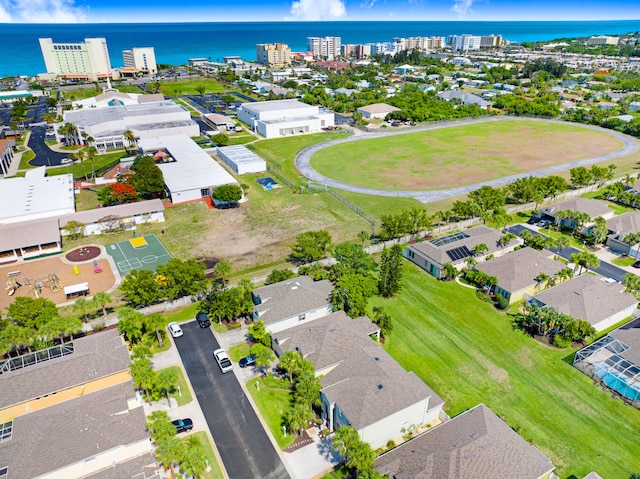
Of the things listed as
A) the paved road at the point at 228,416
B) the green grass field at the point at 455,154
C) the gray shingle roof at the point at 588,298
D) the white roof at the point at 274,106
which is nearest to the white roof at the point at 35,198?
the paved road at the point at 228,416

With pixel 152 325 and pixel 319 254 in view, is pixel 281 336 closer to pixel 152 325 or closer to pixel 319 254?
pixel 152 325

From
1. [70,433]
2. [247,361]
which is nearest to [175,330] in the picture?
[247,361]

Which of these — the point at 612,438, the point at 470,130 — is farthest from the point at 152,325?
the point at 470,130

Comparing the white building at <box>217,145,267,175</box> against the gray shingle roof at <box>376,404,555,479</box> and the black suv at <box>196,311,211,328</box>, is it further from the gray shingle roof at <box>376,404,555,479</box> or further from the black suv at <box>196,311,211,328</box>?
the gray shingle roof at <box>376,404,555,479</box>

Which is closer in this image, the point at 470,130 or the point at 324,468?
the point at 324,468


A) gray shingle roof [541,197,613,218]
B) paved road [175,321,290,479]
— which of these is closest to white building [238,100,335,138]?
gray shingle roof [541,197,613,218]
